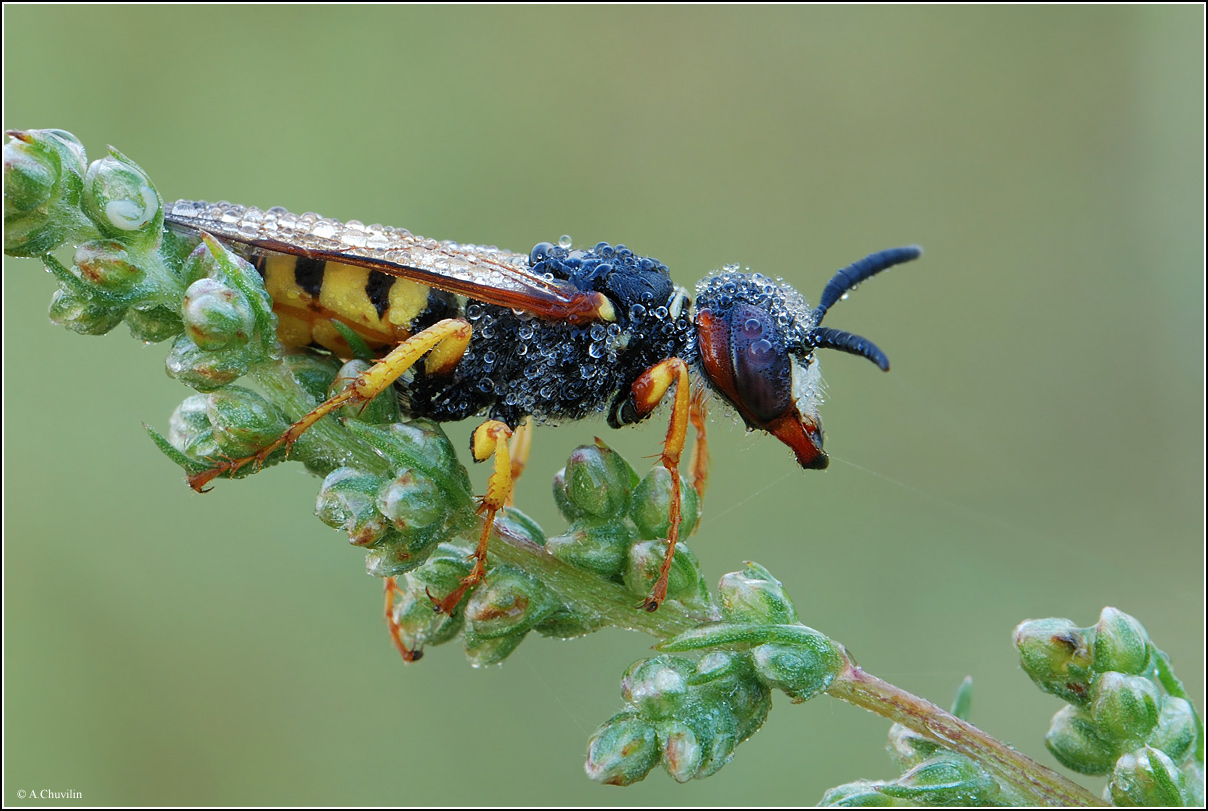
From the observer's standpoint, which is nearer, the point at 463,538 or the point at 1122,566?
the point at 463,538

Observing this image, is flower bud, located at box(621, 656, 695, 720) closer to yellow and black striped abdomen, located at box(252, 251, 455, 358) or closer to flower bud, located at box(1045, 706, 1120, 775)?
flower bud, located at box(1045, 706, 1120, 775)

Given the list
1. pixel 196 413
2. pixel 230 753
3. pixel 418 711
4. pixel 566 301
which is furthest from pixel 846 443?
pixel 196 413

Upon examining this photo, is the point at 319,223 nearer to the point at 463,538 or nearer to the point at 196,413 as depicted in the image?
the point at 196,413

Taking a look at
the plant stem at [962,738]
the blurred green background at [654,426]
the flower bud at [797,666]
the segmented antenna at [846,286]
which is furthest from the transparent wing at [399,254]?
the plant stem at [962,738]

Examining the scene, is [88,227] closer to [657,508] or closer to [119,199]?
[119,199]

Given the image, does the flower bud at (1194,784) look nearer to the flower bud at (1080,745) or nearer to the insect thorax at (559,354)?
the flower bud at (1080,745)
